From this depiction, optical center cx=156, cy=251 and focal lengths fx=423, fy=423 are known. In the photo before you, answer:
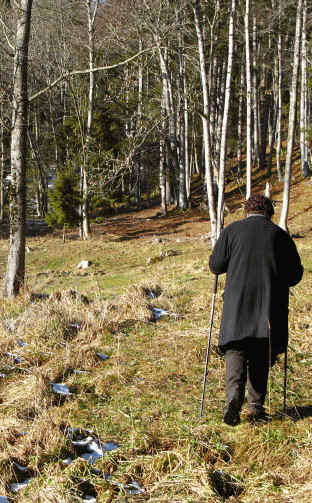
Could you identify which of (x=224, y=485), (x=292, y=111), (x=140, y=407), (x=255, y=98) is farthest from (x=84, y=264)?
(x=255, y=98)

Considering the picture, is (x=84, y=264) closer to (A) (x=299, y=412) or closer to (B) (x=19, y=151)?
(B) (x=19, y=151)

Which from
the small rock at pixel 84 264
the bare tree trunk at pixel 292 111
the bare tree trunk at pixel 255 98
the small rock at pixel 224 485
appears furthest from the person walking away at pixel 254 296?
the bare tree trunk at pixel 255 98

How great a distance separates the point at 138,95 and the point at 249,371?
2471cm

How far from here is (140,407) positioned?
4512 mm

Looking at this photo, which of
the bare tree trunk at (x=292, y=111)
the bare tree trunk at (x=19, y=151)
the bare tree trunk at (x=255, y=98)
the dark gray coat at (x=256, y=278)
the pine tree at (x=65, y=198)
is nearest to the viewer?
the dark gray coat at (x=256, y=278)

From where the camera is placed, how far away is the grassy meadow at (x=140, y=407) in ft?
10.5

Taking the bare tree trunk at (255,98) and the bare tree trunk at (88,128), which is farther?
the bare tree trunk at (255,98)

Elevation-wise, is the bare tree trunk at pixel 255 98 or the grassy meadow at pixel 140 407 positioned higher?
the bare tree trunk at pixel 255 98

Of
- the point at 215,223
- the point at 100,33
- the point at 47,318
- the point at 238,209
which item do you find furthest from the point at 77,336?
the point at 100,33

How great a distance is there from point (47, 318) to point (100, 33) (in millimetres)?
22619

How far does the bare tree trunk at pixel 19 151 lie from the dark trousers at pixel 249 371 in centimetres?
655

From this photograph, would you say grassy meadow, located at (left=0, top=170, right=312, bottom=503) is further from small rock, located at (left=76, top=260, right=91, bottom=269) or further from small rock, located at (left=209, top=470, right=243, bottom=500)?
small rock, located at (left=76, top=260, right=91, bottom=269)

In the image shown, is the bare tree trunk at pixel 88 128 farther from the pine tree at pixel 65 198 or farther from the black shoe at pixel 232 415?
the black shoe at pixel 232 415

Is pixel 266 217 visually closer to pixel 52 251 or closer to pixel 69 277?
pixel 69 277
